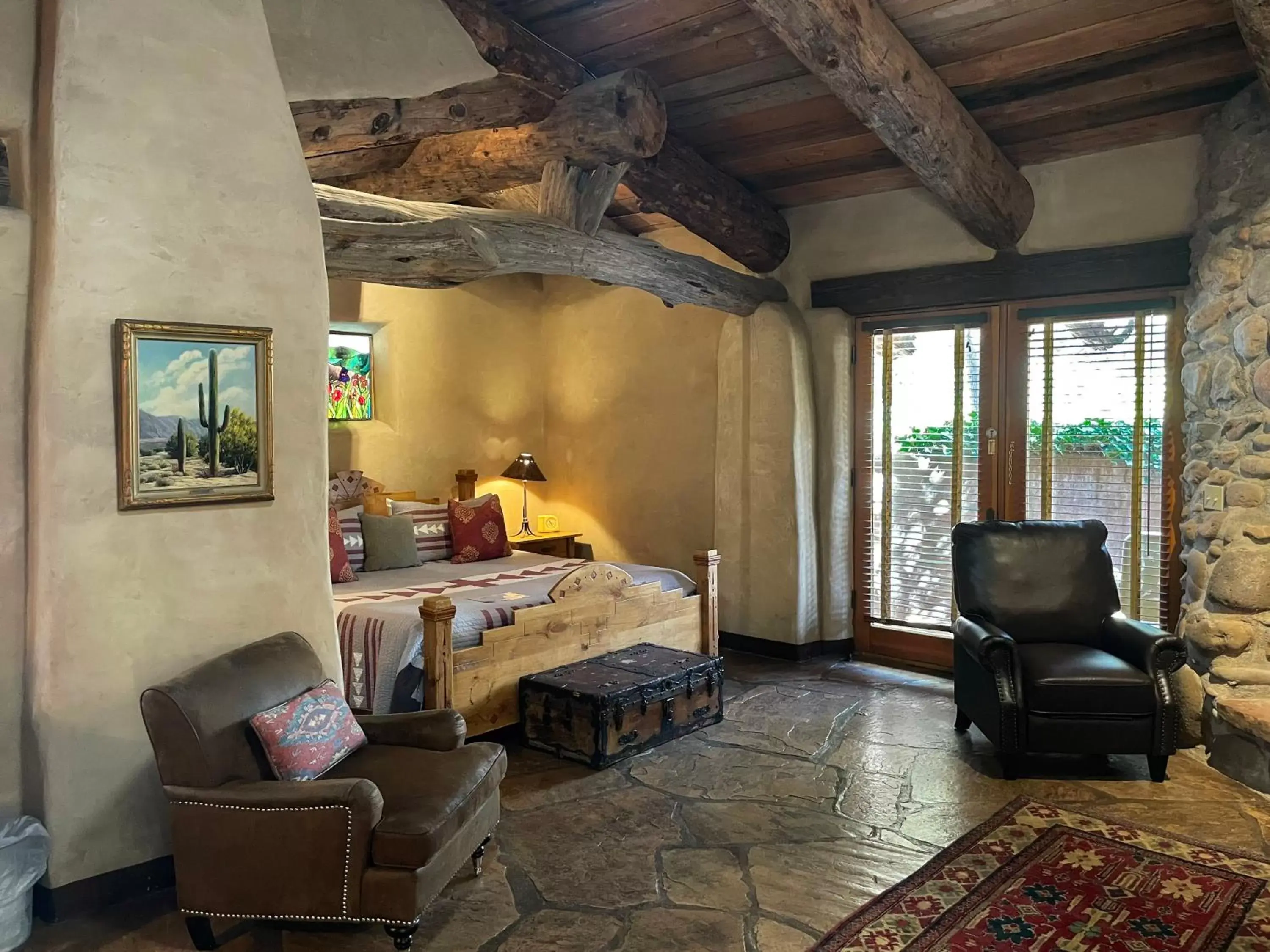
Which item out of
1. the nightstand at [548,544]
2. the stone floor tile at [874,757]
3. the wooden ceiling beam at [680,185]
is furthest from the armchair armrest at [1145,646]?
the nightstand at [548,544]

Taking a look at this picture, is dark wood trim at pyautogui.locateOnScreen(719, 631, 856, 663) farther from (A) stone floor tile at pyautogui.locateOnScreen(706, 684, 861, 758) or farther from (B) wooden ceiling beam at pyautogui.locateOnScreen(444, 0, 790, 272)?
(B) wooden ceiling beam at pyautogui.locateOnScreen(444, 0, 790, 272)

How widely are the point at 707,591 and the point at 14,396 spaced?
3.47m

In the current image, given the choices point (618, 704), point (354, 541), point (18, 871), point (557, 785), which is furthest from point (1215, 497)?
point (18, 871)

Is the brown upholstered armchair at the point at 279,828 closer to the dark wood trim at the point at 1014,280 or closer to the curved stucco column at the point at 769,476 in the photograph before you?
the curved stucco column at the point at 769,476

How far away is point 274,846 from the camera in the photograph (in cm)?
259

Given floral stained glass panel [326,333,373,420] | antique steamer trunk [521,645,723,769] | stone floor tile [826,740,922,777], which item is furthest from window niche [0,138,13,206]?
stone floor tile [826,740,922,777]

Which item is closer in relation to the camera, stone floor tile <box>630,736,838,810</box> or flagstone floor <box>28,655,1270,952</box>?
flagstone floor <box>28,655,1270,952</box>

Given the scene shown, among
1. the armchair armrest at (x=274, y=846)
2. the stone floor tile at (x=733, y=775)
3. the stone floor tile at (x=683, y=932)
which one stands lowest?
the stone floor tile at (x=683, y=932)

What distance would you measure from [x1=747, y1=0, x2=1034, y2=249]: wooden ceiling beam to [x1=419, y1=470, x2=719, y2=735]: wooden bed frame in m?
2.28

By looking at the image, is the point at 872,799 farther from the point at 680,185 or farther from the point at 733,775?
the point at 680,185

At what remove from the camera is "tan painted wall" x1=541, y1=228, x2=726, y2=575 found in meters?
6.60

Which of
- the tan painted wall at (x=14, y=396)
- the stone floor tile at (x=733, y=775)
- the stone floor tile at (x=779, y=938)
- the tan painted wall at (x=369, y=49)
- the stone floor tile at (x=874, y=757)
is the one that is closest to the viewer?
the stone floor tile at (x=779, y=938)

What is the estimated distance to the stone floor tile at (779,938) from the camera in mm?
2695

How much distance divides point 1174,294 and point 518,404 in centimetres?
449
